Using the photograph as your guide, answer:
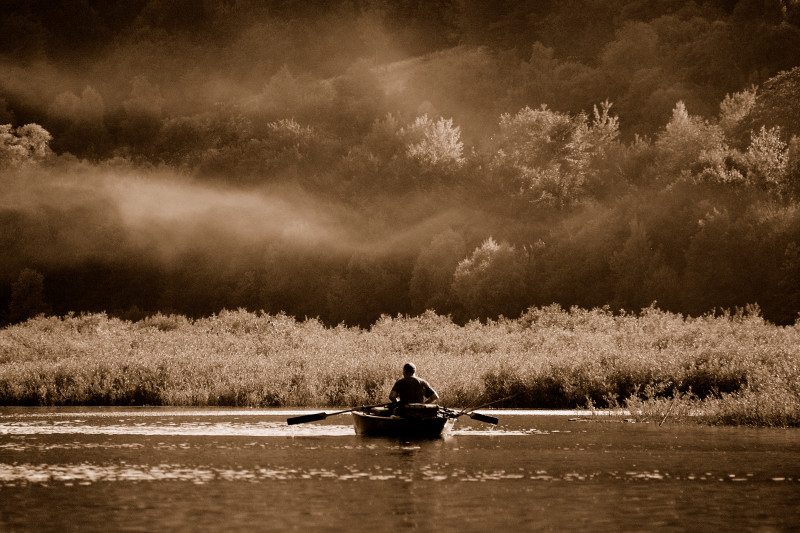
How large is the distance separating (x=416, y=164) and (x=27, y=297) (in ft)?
102

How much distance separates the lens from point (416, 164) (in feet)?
295

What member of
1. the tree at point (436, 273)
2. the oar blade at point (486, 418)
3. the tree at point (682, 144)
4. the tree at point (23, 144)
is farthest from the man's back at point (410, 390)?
the tree at point (23, 144)

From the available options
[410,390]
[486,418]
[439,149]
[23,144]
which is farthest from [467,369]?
[23,144]

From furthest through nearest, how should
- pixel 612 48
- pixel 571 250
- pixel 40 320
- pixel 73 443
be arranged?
pixel 612 48 < pixel 571 250 < pixel 40 320 < pixel 73 443

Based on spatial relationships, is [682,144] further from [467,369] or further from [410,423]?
[410,423]

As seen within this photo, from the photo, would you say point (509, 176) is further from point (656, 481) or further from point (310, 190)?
point (656, 481)

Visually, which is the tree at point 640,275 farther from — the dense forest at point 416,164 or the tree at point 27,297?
the tree at point 27,297

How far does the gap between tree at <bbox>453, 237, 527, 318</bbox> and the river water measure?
121 ft

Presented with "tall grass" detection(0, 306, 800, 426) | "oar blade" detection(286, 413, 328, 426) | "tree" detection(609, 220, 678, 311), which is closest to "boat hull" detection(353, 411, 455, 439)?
"oar blade" detection(286, 413, 328, 426)

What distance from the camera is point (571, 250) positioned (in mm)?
67875

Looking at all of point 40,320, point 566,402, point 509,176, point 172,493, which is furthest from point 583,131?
point 172,493

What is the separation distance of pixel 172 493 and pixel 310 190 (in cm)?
7631

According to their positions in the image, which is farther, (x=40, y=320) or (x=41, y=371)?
(x=40, y=320)

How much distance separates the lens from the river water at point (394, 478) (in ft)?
52.7
